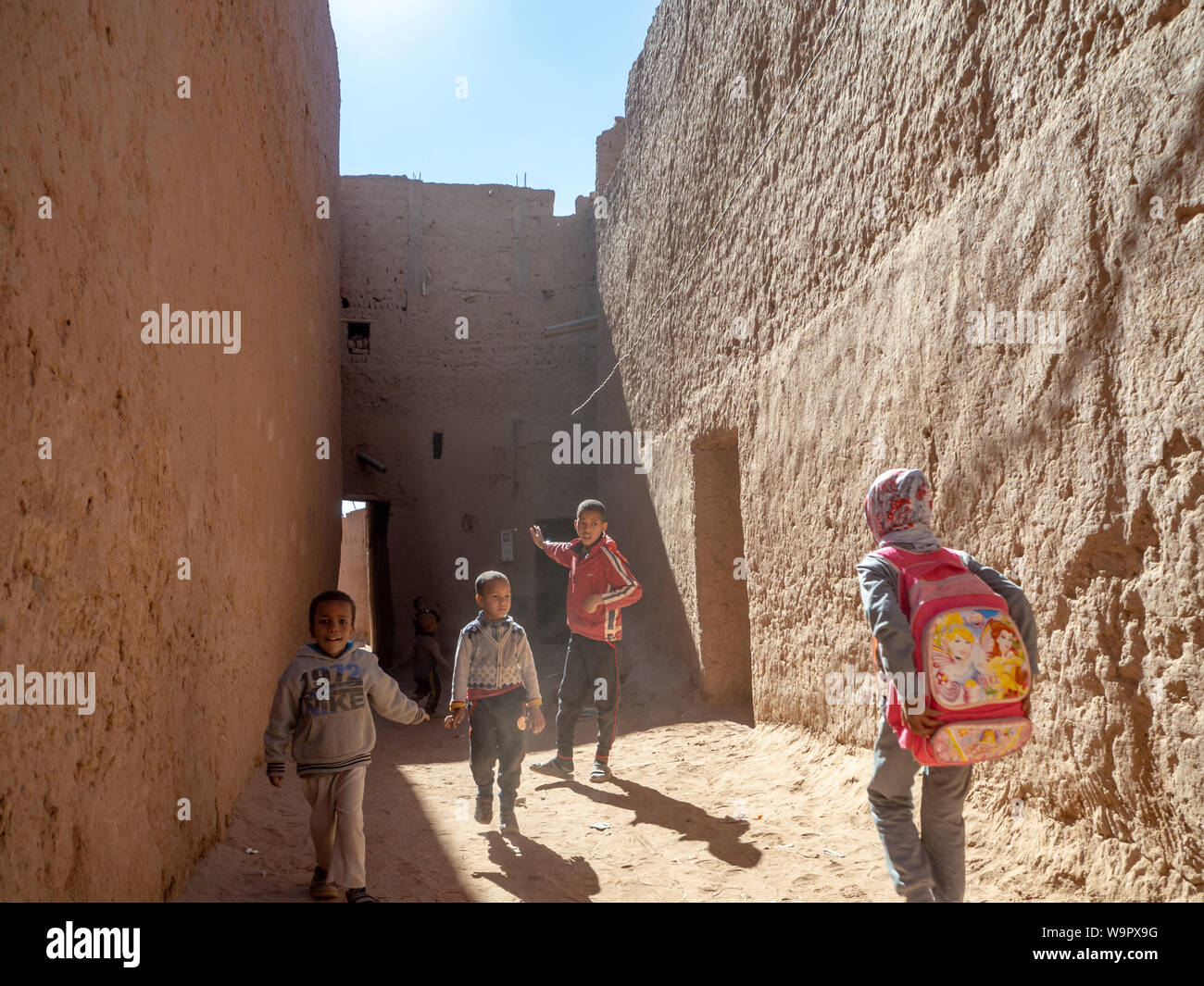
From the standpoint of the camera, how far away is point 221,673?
12.6ft

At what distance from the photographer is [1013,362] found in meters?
3.04

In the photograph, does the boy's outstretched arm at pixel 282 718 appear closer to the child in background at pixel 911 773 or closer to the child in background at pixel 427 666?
the child in background at pixel 911 773

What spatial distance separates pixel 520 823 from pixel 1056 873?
2535 mm

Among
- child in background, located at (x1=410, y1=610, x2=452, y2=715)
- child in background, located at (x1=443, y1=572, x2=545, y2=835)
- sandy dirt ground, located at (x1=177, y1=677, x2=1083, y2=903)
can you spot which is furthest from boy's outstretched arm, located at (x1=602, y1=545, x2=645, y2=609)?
child in background, located at (x1=410, y1=610, x2=452, y2=715)

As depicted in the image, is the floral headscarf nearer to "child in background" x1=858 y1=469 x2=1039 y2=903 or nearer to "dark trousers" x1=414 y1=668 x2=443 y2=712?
"child in background" x1=858 y1=469 x2=1039 y2=903

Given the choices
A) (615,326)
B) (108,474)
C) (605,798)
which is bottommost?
(605,798)

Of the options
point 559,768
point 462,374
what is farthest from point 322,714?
point 462,374

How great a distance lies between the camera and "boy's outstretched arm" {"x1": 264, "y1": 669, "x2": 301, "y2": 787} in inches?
122

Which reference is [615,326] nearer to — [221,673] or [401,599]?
[401,599]

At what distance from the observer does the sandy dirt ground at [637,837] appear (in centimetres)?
326

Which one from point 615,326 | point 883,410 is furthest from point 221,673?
point 615,326
